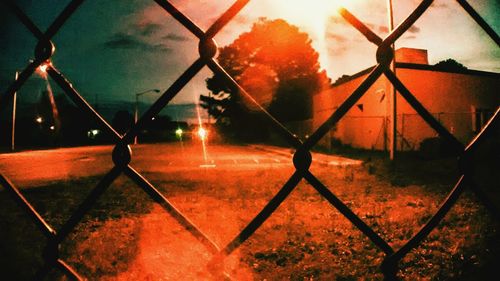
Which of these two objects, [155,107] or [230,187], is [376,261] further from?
[230,187]

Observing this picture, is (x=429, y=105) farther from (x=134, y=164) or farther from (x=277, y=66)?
(x=277, y=66)

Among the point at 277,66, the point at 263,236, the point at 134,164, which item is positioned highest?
the point at 277,66

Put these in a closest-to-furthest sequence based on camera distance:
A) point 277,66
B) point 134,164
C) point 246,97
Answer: point 246,97 < point 134,164 < point 277,66

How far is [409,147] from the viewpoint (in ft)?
68.8

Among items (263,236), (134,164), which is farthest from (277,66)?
(263,236)

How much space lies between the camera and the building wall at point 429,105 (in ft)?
70.9

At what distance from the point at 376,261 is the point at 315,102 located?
31587mm

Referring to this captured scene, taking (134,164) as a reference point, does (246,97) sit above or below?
above

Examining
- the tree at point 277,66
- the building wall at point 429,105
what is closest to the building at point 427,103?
the building wall at point 429,105

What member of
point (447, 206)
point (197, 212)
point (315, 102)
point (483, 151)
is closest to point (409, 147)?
point (483, 151)

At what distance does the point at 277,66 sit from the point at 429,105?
2532cm

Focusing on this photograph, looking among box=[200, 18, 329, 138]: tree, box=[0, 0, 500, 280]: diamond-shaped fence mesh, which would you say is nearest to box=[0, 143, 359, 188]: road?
box=[0, 0, 500, 280]: diamond-shaped fence mesh

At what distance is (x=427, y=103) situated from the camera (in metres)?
21.8

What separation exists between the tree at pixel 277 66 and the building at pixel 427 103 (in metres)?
19.9
